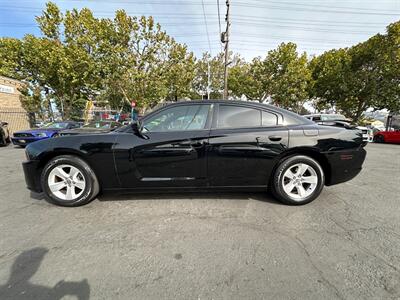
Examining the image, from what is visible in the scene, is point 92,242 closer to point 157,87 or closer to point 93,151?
point 93,151

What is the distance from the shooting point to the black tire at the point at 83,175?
286 centimetres

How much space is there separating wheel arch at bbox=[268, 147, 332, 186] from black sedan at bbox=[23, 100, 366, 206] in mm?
13

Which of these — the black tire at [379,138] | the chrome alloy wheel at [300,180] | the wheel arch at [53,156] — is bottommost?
the black tire at [379,138]

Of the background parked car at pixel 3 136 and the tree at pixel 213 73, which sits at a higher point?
the tree at pixel 213 73

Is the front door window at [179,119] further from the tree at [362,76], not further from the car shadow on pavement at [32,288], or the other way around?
the tree at [362,76]

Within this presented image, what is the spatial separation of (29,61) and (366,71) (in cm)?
3015

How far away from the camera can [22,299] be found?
4.91ft

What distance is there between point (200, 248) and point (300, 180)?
1.86 meters

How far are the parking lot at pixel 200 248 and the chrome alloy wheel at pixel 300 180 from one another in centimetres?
21

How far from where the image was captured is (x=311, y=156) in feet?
9.84

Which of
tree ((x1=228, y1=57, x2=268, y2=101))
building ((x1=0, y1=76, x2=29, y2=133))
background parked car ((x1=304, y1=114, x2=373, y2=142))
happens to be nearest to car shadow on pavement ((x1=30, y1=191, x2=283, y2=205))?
background parked car ((x1=304, y1=114, x2=373, y2=142))

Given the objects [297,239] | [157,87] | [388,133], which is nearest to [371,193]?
[297,239]

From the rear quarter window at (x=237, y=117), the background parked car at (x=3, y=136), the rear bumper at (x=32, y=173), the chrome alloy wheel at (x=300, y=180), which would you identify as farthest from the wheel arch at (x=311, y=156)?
the background parked car at (x=3, y=136)

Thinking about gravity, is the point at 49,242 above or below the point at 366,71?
below
